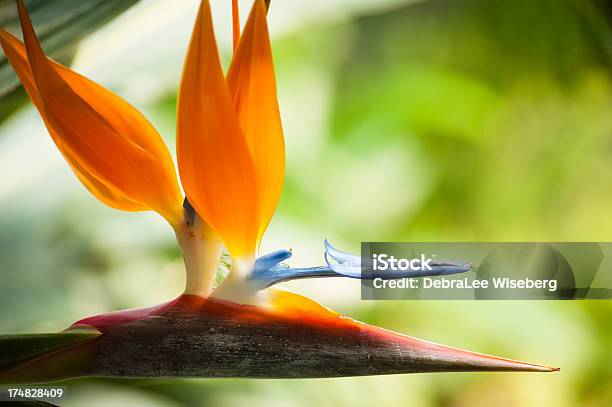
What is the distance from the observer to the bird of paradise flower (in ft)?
2.43

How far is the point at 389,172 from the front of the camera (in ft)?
4.06

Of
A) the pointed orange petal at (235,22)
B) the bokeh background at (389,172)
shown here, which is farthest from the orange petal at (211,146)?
the bokeh background at (389,172)

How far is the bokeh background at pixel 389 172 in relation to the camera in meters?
1.18

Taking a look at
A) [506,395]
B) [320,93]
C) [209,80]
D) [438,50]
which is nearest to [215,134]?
[209,80]

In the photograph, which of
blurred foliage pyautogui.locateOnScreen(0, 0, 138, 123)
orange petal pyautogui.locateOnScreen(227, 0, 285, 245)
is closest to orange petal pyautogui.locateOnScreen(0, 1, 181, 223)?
orange petal pyautogui.locateOnScreen(227, 0, 285, 245)

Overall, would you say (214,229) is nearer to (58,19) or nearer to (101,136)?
(101,136)

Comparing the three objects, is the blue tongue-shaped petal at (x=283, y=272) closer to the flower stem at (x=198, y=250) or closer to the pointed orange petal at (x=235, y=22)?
the flower stem at (x=198, y=250)

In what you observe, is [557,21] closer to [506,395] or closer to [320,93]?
[320,93]

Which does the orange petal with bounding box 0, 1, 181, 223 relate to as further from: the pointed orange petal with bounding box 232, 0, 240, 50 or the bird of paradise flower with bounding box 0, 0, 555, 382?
the pointed orange petal with bounding box 232, 0, 240, 50

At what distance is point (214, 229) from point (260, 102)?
179mm

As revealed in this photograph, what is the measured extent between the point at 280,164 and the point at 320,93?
1.44ft

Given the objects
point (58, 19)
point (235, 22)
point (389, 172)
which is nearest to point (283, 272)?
point (235, 22)

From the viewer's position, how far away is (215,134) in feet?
2.41

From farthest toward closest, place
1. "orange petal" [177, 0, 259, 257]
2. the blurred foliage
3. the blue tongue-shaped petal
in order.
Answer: the blurred foliage
the blue tongue-shaped petal
"orange petal" [177, 0, 259, 257]
